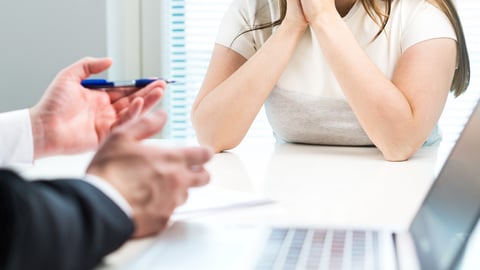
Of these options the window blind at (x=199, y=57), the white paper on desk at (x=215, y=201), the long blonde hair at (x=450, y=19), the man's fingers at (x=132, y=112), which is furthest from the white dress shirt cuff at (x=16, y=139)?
the window blind at (x=199, y=57)

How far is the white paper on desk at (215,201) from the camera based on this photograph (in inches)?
32.1

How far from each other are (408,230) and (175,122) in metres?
1.73

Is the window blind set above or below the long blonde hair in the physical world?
below

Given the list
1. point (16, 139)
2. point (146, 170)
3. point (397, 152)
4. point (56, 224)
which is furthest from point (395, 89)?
point (56, 224)

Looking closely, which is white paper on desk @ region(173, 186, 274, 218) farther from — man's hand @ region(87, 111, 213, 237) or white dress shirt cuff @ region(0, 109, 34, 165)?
white dress shirt cuff @ region(0, 109, 34, 165)

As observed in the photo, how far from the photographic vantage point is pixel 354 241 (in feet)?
2.28

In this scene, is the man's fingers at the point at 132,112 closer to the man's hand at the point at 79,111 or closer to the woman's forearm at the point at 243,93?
the man's hand at the point at 79,111

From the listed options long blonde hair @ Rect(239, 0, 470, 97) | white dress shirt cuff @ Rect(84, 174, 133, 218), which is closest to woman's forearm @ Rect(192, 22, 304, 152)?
long blonde hair @ Rect(239, 0, 470, 97)

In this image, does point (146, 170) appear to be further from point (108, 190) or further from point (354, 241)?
point (354, 241)

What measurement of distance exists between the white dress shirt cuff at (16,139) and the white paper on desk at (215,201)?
258 millimetres

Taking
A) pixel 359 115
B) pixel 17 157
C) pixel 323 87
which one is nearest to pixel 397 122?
pixel 359 115

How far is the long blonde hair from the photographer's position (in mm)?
1447

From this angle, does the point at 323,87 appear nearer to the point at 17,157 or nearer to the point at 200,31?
the point at 17,157

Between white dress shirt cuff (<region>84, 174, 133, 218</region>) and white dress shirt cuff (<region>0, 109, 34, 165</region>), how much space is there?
43 centimetres
